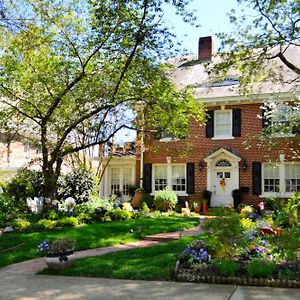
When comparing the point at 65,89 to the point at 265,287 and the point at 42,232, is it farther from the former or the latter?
the point at 265,287

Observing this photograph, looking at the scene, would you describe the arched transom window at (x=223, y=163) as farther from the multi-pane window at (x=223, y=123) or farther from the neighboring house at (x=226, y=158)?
the multi-pane window at (x=223, y=123)

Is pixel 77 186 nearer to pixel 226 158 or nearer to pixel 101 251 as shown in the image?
pixel 226 158

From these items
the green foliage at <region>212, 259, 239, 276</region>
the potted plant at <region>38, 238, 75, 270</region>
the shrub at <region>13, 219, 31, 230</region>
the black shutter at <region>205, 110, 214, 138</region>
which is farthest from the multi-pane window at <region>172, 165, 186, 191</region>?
the green foliage at <region>212, 259, 239, 276</region>

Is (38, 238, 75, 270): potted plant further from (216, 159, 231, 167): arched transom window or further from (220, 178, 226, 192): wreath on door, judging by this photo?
(216, 159, 231, 167): arched transom window

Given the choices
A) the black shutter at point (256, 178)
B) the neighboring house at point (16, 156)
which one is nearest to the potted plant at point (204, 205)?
the black shutter at point (256, 178)

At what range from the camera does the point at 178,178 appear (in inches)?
900

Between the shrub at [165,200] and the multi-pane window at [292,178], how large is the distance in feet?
18.2

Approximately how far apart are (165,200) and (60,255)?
13.3 metres

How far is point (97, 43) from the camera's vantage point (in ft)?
47.4

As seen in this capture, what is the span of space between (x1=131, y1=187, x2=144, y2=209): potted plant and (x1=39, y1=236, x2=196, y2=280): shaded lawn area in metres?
12.7

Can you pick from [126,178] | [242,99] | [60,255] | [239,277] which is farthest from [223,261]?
[126,178]

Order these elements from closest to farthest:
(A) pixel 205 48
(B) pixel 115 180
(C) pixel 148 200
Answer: (C) pixel 148 200, (B) pixel 115 180, (A) pixel 205 48

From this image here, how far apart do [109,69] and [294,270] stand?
10.5m

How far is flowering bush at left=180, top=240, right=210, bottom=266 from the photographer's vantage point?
301 inches
